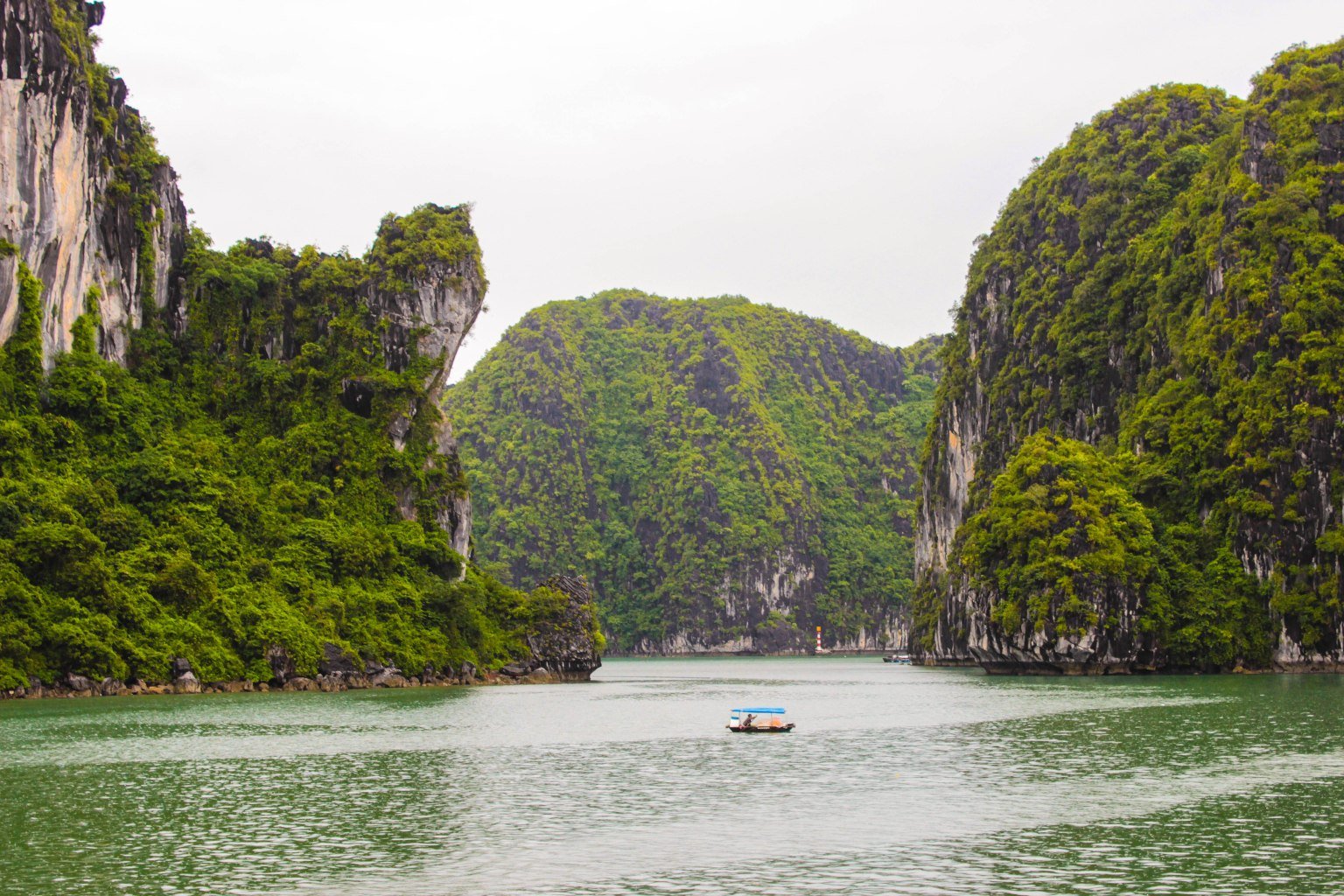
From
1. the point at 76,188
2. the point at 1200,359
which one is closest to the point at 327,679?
the point at 76,188

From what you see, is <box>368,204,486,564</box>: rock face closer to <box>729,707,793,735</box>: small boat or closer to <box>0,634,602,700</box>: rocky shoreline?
<box>0,634,602,700</box>: rocky shoreline

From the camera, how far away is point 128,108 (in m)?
82.8

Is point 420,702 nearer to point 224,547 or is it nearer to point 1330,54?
point 224,547

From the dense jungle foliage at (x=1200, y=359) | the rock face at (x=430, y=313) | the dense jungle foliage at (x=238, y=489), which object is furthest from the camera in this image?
the rock face at (x=430, y=313)

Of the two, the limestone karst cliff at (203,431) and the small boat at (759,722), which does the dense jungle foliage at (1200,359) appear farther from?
the limestone karst cliff at (203,431)

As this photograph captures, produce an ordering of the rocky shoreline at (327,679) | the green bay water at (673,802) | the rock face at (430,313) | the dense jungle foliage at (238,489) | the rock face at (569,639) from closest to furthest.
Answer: the green bay water at (673,802) < the rocky shoreline at (327,679) < the dense jungle foliage at (238,489) < the rock face at (569,639) < the rock face at (430,313)

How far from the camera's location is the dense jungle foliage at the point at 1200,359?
7250cm

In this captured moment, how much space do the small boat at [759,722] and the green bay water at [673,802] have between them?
2.76 feet

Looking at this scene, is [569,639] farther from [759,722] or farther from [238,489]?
[759,722]

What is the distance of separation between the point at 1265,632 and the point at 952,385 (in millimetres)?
50031

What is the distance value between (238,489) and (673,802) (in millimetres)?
51868

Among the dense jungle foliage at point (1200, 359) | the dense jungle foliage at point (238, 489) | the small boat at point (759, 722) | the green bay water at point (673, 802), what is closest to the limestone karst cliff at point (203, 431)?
the dense jungle foliage at point (238, 489)

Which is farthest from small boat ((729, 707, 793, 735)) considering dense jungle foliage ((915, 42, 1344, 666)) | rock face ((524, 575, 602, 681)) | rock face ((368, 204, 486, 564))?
rock face ((368, 204, 486, 564))

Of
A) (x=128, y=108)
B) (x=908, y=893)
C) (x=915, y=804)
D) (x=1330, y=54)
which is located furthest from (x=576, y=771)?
(x=1330, y=54)
